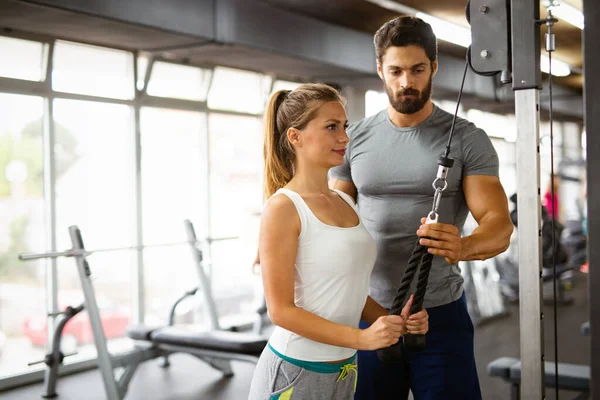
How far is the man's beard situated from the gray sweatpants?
67 cm

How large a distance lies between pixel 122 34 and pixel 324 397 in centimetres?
386

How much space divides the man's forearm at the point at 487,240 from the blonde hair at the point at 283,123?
451 mm

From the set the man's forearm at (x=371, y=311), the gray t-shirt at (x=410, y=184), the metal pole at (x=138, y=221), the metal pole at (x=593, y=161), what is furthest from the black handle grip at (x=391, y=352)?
the metal pole at (x=138, y=221)

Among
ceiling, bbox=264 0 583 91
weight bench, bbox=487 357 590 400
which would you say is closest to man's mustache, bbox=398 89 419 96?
weight bench, bbox=487 357 590 400

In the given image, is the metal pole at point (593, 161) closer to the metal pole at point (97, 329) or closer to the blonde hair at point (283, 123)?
the blonde hair at point (283, 123)

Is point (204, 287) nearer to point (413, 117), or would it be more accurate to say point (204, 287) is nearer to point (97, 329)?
point (97, 329)

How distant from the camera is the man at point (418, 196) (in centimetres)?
173

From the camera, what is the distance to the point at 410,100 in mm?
1751

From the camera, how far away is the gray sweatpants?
1.50 m

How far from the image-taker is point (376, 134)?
188 cm

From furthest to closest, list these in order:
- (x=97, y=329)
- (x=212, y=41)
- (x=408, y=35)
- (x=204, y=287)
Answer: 1. (x=204, y=287)
2. (x=212, y=41)
3. (x=97, y=329)
4. (x=408, y=35)

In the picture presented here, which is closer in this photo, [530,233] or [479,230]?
[530,233]

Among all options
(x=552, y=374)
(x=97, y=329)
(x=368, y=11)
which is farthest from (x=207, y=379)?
(x=368, y=11)

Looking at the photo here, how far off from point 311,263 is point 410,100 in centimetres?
53
